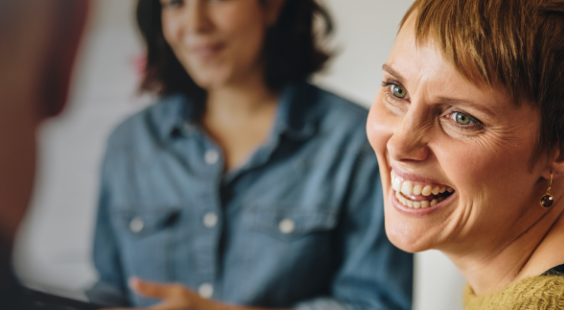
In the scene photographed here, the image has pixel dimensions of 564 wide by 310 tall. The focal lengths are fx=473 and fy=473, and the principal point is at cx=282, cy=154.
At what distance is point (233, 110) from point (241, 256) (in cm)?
32

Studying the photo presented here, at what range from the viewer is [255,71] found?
3.38ft

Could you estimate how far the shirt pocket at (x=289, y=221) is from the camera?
38.6 inches

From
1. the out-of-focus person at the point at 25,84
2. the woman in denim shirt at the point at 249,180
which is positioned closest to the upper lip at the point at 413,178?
the woman in denim shirt at the point at 249,180

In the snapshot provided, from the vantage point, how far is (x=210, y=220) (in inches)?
41.3

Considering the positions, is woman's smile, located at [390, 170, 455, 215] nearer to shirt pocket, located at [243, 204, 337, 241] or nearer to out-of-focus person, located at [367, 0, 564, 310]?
out-of-focus person, located at [367, 0, 564, 310]

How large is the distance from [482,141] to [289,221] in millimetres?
539

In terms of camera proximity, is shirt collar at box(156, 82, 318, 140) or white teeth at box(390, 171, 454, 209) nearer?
white teeth at box(390, 171, 454, 209)

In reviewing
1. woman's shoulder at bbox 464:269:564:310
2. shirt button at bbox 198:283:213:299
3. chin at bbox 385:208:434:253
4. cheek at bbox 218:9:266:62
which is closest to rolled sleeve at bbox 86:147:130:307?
shirt button at bbox 198:283:213:299

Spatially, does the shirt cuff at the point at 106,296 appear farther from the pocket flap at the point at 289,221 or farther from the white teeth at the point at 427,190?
the white teeth at the point at 427,190

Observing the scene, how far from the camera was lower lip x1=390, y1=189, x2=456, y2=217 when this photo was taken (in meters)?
0.58

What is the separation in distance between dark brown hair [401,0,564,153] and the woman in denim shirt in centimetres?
46

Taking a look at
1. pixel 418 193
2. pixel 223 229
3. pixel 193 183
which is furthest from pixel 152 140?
pixel 418 193

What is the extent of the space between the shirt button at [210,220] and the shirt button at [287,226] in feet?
0.49

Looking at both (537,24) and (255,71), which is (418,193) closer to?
(537,24)
